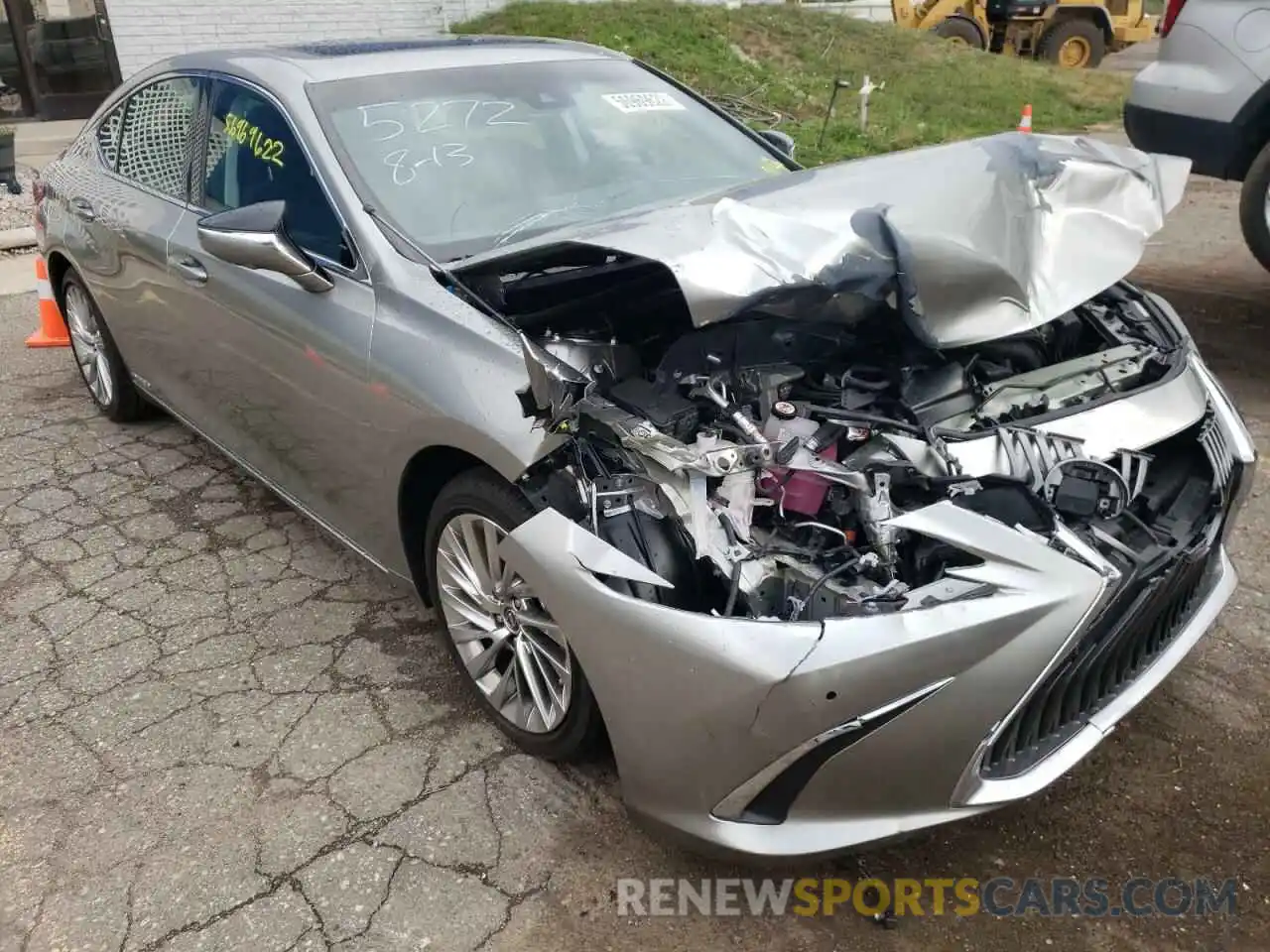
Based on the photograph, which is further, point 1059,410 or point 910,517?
point 1059,410

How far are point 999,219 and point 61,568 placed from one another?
337cm

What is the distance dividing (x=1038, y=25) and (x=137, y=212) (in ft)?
59.3

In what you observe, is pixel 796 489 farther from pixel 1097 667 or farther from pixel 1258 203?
pixel 1258 203

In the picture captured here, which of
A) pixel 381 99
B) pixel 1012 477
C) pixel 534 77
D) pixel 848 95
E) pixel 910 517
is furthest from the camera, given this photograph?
pixel 848 95

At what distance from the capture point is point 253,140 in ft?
11.0

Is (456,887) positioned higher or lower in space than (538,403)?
lower

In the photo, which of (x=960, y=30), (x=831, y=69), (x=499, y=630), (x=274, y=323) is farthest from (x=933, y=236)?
(x=960, y=30)

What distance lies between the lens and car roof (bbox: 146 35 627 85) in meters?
3.34

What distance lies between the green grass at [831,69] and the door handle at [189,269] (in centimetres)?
840

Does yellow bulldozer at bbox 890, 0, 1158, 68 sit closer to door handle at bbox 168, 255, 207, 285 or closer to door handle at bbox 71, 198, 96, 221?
door handle at bbox 71, 198, 96, 221

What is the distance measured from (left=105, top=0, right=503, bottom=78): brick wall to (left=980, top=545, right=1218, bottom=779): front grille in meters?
11.7

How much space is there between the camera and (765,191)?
8.88 ft

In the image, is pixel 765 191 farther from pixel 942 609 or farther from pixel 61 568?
pixel 61 568

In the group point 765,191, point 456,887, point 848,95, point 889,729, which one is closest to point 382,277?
point 765,191
